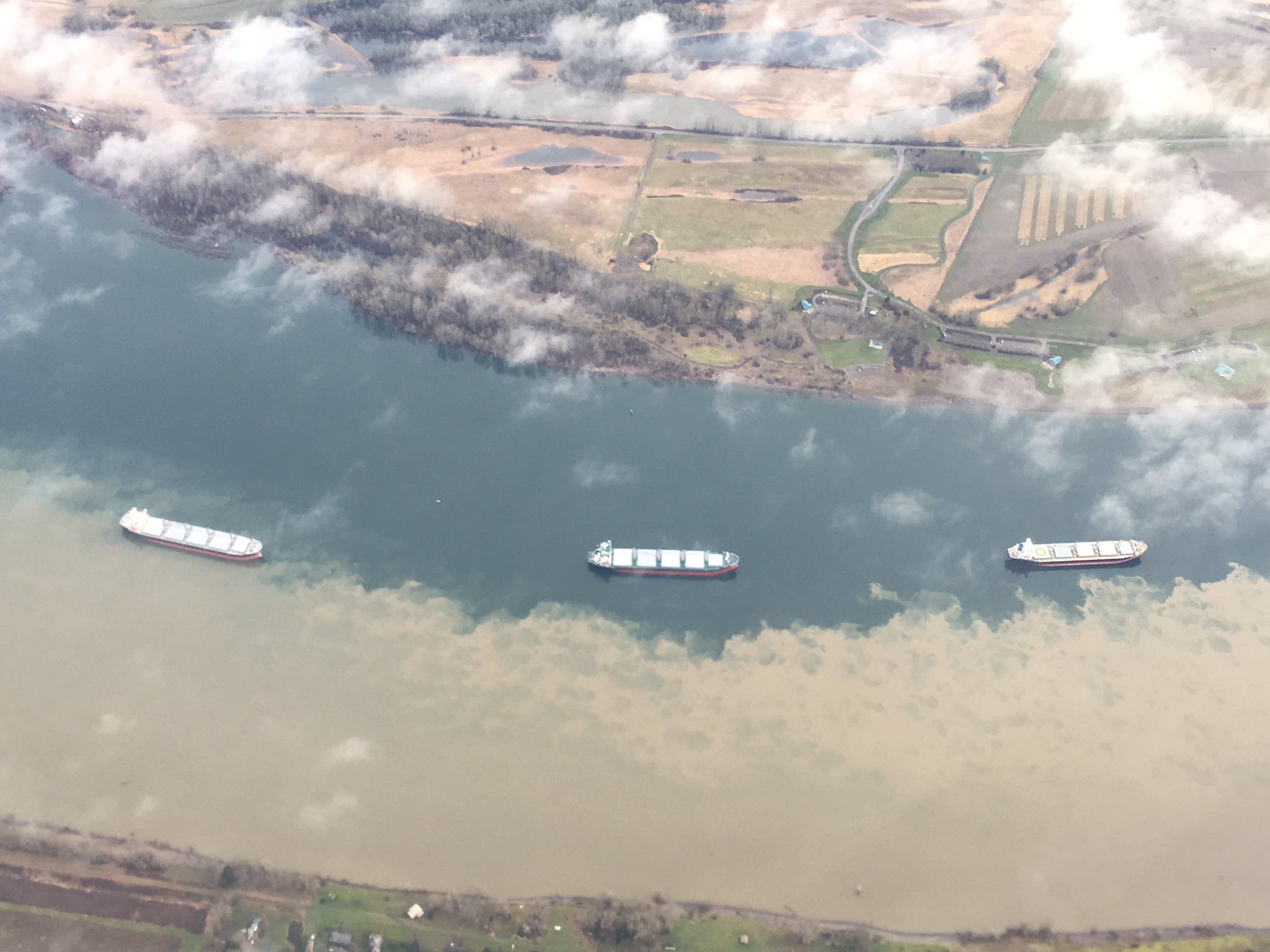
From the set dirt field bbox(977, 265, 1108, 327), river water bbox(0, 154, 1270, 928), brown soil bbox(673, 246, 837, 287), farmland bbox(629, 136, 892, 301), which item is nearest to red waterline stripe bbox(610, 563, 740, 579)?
river water bbox(0, 154, 1270, 928)

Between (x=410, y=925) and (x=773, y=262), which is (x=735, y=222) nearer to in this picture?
(x=773, y=262)

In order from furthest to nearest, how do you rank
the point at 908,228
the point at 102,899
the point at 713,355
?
the point at 908,228 → the point at 713,355 → the point at 102,899

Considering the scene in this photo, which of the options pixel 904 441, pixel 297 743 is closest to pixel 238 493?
pixel 297 743

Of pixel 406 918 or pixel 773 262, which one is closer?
pixel 406 918

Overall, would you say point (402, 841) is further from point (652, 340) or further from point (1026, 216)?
point (1026, 216)

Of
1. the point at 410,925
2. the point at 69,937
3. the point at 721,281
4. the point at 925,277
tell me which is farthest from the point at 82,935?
the point at 925,277

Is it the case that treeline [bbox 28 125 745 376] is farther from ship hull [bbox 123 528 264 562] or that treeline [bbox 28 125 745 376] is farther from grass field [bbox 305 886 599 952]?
grass field [bbox 305 886 599 952]

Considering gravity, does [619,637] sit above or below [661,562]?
below
